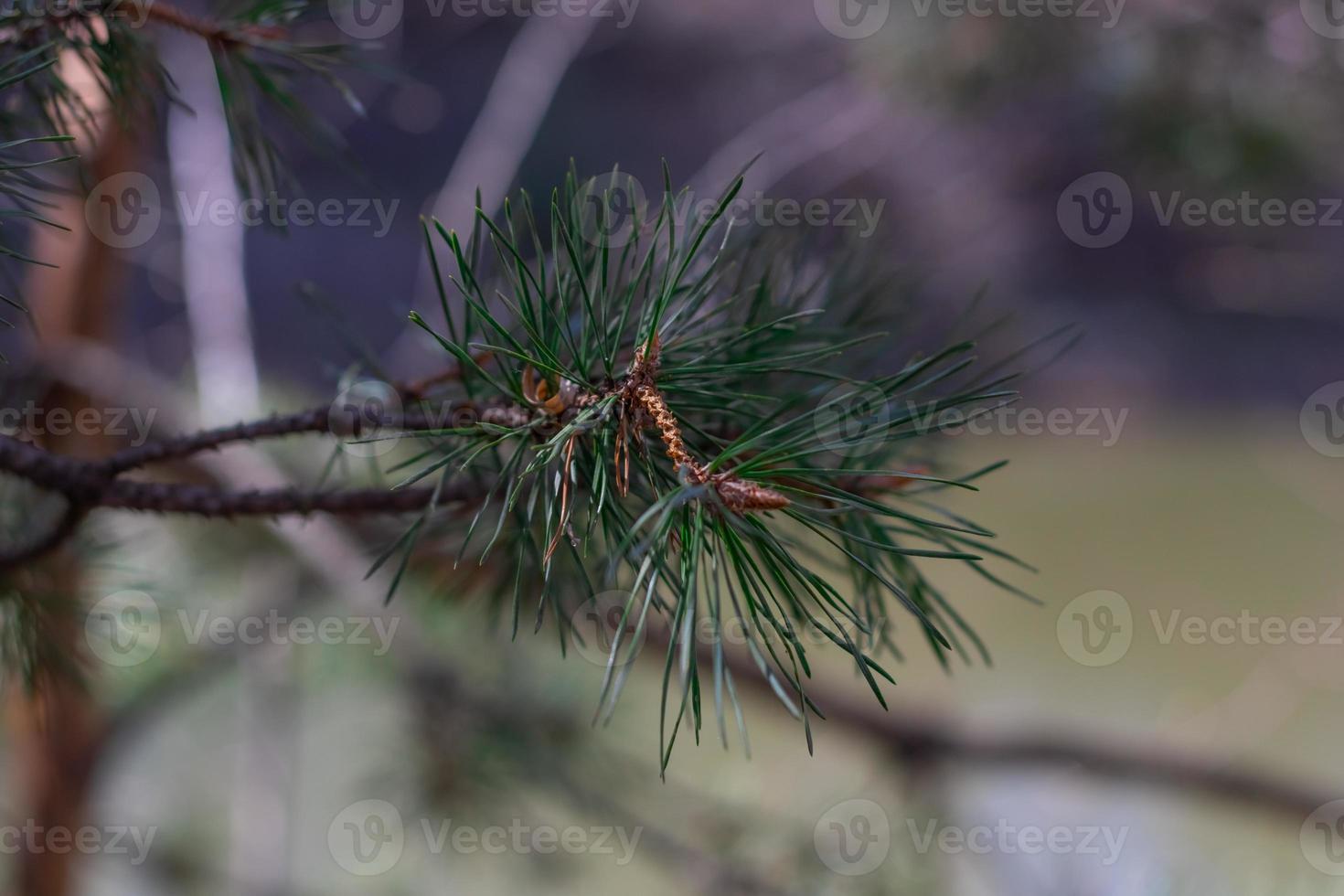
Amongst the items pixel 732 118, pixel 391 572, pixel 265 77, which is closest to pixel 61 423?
pixel 391 572

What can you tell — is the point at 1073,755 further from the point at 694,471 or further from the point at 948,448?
the point at 694,471

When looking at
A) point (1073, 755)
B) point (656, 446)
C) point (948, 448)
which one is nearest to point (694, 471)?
point (656, 446)

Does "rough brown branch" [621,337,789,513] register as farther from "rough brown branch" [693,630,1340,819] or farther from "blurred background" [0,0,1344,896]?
"rough brown branch" [693,630,1340,819]

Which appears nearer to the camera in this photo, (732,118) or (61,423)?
(61,423)

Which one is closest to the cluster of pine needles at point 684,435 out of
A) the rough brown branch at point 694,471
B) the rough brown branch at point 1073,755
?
the rough brown branch at point 694,471

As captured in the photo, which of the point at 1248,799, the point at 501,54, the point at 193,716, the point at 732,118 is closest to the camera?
the point at 1248,799

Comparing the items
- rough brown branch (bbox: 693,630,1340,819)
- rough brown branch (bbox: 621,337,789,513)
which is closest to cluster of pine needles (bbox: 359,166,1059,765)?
rough brown branch (bbox: 621,337,789,513)

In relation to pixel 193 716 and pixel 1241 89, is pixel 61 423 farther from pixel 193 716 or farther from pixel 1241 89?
pixel 193 716

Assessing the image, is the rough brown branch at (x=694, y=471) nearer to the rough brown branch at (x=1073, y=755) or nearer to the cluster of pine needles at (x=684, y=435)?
the cluster of pine needles at (x=684, y=435)
